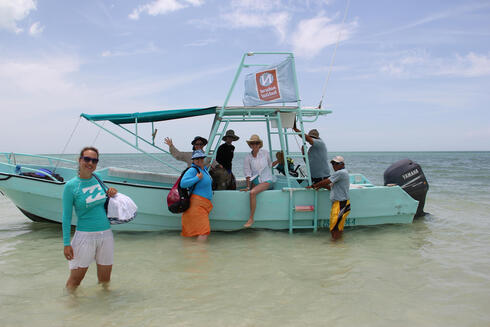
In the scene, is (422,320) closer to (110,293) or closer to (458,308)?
(458,308)

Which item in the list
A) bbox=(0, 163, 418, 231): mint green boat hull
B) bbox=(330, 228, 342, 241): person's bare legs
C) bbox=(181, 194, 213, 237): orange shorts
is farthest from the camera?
bbox=(0, 163, 418, 231): mint green boat hull

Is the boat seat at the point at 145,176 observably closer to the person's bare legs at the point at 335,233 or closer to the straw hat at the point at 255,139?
the straw hat at the point at 255,139

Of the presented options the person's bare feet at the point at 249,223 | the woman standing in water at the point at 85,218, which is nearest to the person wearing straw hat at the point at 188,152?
the person's bare feet at the point at 249,223

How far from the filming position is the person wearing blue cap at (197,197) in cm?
507

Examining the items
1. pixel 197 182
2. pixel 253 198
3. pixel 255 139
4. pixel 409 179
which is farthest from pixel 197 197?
pixel 409 179

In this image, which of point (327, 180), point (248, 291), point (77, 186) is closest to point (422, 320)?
point (248, 291)

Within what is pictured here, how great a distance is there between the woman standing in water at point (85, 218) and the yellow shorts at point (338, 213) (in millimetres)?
3666

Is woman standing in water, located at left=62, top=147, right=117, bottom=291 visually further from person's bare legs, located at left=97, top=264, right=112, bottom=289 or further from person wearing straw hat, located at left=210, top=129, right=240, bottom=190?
person wearing straw hat, located at left=210, top=129, right=240, bottom=190

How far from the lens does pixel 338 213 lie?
5676 mm

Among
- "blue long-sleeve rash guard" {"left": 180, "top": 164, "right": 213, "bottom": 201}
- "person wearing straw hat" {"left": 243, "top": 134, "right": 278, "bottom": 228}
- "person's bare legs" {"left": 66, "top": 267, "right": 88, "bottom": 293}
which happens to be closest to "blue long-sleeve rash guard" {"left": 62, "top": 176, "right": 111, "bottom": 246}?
"person's bare legs" {"left": 66, "top": 267, "right": 88, "bottom": 293}

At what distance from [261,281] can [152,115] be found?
3.41 m

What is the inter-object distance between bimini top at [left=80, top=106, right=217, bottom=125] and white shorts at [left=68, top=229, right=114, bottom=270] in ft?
10.1

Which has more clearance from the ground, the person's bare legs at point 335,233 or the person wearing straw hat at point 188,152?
the person wearing straw hat at point 188,152

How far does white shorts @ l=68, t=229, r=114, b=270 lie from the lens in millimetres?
3080
